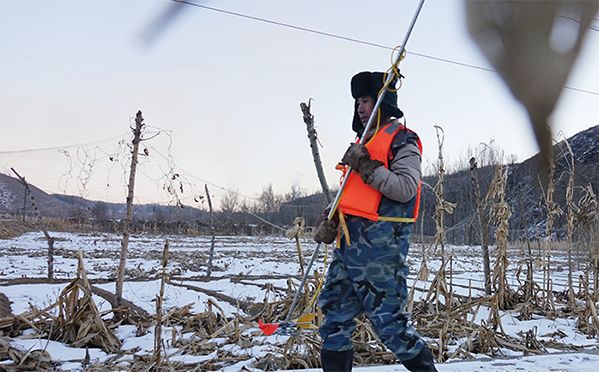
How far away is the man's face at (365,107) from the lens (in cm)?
180

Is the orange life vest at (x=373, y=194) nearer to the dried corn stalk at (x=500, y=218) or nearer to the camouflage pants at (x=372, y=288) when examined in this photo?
the camouflage pants at (x=372, y=288)

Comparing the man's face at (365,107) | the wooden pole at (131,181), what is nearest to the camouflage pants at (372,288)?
the man's face at (365,107)

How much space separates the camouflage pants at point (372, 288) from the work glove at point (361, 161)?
224 mm

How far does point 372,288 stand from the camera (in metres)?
1.54

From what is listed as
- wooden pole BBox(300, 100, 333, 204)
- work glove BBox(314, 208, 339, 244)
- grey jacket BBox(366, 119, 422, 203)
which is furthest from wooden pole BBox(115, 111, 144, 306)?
grey jacket BBox(366, 119, 422, 203)

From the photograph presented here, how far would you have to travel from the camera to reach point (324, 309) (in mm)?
1640

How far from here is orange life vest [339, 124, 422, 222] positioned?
62.7 inches

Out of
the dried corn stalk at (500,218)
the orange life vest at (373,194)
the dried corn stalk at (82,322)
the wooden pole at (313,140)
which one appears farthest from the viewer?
the dried corn stalk at (500,218)

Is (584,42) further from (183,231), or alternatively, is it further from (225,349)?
(183,231)

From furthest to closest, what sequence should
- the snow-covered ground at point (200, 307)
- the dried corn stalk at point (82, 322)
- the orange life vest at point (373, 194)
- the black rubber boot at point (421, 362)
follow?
the dried corn stalk at point (82, 322) → the snow-covered ground at point (200, 307) → the orange life vest at point (373, 194) → the black rubber boot at point (421, 362)

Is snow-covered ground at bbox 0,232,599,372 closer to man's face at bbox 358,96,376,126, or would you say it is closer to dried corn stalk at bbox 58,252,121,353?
dried corn stalk at bbox 58,252,121,353

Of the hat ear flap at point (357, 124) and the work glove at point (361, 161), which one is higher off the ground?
the hat ear flap at point (357, 124)

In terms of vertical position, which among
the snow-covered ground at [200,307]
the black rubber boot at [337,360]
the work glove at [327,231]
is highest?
the work glove at [327,231]

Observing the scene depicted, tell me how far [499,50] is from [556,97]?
0.30 meters
